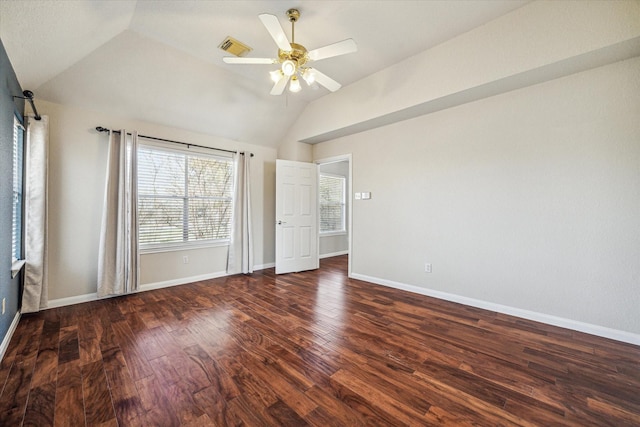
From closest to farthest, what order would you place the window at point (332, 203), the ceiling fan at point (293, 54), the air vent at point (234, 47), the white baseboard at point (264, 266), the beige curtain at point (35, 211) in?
the ceiling fan at point (293, 54)
the beige curtain at point (35, 211)
the air vent at point (234, 47)
the white baseboard at point (264, 266)
the window at point (332, 203)

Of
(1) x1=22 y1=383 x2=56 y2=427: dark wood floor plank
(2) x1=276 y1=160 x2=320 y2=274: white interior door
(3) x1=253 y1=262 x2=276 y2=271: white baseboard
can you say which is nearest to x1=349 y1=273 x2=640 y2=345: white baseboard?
(2) x1=276 y1=160 x2=320 y2=274: white interior door

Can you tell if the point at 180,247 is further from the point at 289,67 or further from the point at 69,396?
the point at 289,67

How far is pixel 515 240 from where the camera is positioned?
2.91 metres

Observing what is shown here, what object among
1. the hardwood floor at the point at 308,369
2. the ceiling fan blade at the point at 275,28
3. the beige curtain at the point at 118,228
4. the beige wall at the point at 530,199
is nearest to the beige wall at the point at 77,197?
the beige curtain at the point at 118,228

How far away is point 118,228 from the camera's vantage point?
134 inches

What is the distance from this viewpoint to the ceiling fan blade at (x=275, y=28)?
1.97 m

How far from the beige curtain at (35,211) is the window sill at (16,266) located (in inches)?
2.8

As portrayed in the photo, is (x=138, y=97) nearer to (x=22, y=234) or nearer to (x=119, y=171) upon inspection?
(x=119, y=171)

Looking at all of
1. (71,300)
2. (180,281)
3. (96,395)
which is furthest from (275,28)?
(71,300)

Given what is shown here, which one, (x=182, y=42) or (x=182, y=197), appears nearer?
(x=182, y=42)

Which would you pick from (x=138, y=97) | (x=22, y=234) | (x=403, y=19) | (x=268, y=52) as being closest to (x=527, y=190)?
(x=403, y=19)

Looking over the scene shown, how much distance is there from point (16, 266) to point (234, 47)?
10.5 feet

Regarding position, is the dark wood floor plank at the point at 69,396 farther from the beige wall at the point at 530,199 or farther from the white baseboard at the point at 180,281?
the beige wall at the point at 530,199

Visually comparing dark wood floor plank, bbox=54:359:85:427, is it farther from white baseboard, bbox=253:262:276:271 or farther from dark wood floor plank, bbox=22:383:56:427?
white baseboard, bbox=253:262:276:271
